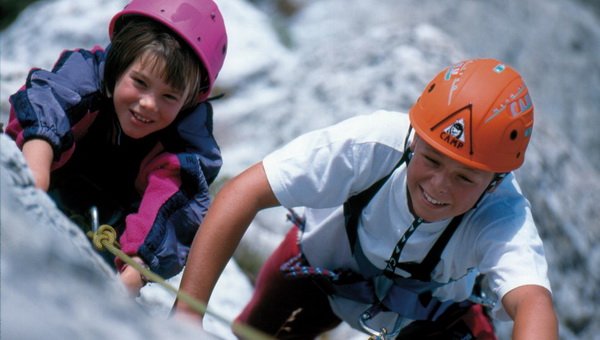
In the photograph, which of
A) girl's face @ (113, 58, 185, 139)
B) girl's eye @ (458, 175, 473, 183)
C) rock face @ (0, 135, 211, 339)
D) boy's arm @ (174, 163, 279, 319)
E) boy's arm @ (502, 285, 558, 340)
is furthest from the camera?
girl's face @ (113, 58, 185, 139)

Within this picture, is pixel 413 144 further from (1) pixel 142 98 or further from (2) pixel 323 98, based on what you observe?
(2) pixel 323 98

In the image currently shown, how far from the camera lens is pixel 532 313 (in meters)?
2.80

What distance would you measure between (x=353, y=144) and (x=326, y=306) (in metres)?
1.20

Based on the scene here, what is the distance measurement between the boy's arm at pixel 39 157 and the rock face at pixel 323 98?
618mm

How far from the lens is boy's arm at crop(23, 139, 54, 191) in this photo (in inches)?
109

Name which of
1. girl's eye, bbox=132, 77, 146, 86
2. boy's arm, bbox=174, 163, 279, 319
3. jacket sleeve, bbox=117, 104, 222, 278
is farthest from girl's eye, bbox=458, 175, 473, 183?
girl's eye, bbox=132, 77, 146, 86

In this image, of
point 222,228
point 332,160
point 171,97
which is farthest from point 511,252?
point 171,97

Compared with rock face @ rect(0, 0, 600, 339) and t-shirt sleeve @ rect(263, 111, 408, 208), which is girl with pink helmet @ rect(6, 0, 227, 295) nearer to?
t-shirt sleeve @ rect(263, 111, 408, 208)

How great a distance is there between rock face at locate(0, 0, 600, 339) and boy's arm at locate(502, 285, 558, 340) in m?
1.22

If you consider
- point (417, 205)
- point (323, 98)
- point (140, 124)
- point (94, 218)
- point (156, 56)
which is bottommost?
point (323, 98)

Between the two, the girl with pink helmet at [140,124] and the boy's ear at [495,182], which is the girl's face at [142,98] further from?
the boy's ear at [495,182]

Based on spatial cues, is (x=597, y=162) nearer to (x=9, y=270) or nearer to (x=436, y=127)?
(x=436, y=127)

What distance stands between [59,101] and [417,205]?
141 centimetres

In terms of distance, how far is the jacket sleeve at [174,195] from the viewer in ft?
10.2
